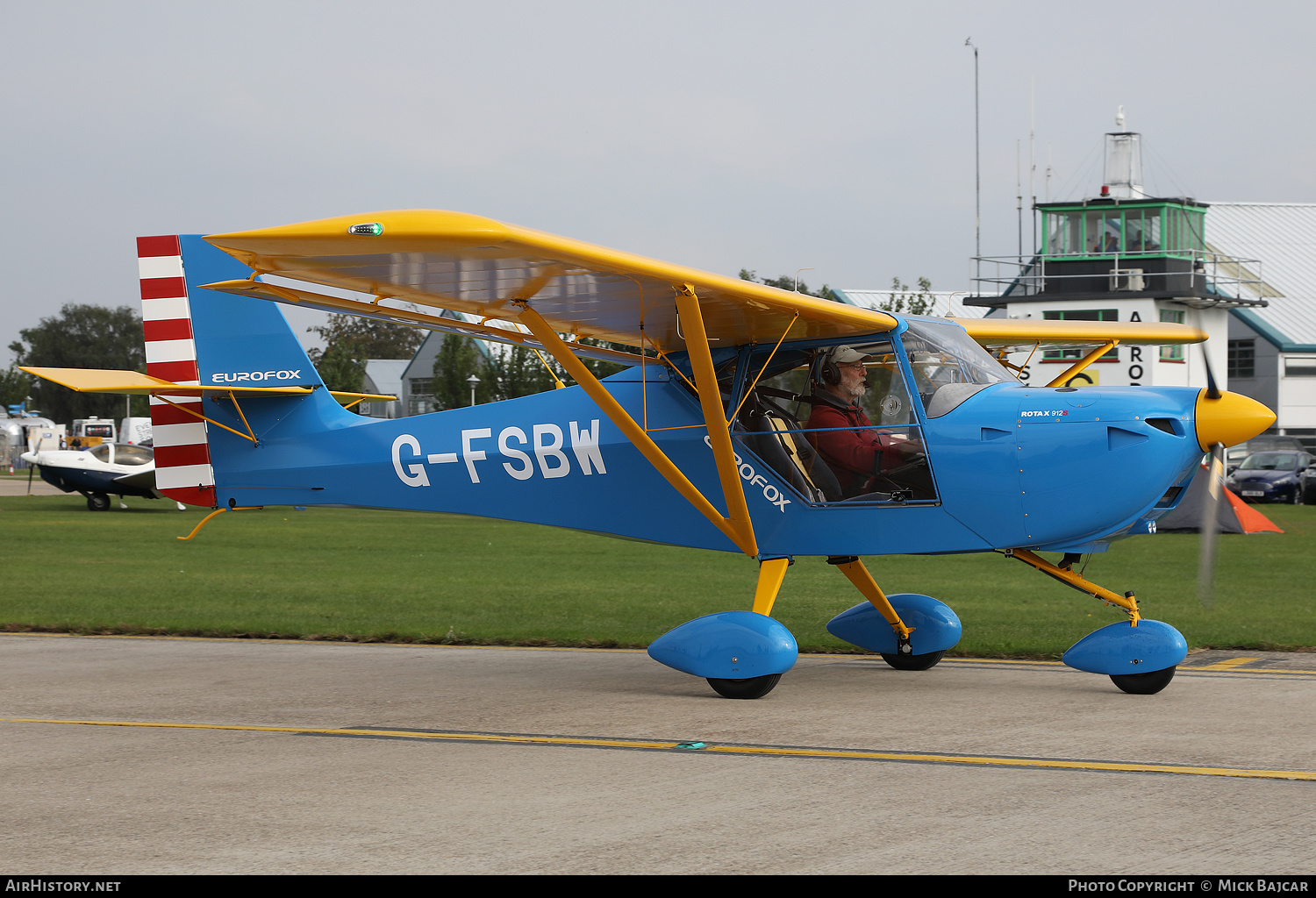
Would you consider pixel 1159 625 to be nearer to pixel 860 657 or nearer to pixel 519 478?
pixel 860 657

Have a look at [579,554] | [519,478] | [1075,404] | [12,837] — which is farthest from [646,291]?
[579,554]

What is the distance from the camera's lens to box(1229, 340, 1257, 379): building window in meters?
53.2

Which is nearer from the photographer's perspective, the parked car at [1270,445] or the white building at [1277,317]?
the parked car at [1270,445]

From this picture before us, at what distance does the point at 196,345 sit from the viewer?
10.5 meters

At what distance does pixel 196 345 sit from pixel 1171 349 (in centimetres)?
3502

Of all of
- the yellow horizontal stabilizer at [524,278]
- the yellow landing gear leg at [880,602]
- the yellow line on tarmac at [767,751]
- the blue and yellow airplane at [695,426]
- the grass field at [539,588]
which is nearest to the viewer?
the yellow line on tarmac at [767,751]

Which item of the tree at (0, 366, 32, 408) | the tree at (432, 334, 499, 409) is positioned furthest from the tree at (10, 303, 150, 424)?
the tree at (432, 334, 499, 409)

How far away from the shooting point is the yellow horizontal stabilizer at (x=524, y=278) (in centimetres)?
681

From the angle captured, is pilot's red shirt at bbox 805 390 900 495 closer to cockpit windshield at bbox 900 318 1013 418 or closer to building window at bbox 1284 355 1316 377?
cockpit windshield at bbox 900 318 1013 418

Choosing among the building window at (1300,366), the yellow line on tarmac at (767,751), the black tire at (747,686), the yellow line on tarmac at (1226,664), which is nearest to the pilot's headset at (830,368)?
the black tire at (747,686)

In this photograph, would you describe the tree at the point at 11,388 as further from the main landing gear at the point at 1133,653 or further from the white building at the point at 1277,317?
the main landing gear at the point at 1133,653

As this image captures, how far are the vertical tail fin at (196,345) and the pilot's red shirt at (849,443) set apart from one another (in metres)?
4.21

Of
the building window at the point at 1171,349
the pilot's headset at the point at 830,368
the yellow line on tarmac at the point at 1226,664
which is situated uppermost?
the pilot's headset at the point at 830,368

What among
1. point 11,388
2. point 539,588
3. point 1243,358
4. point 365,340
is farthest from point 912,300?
point 11,388
